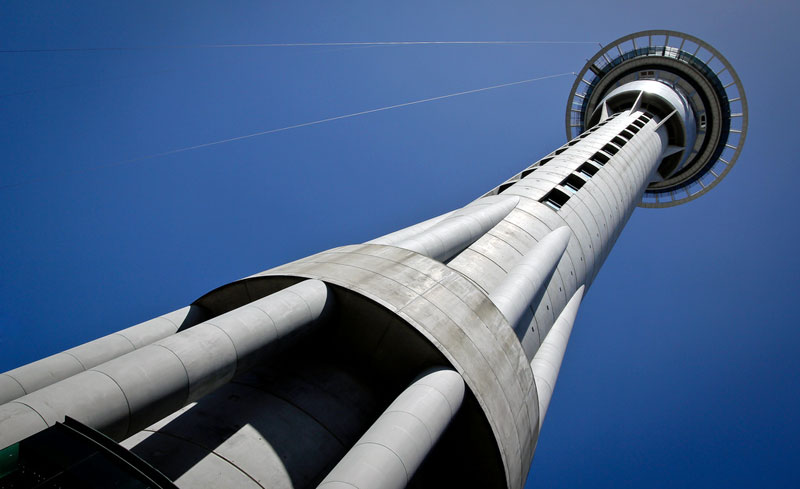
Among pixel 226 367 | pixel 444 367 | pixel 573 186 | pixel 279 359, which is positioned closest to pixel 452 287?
pixel 444 367

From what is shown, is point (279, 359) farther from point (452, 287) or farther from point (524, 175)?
point (524, 175)

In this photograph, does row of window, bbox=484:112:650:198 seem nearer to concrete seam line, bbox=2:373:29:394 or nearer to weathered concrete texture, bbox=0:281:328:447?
weathered concrete texture, bbox=0:281:328:447

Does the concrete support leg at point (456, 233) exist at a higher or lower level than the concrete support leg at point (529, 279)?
higher

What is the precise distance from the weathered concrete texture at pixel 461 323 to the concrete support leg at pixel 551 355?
2.26m

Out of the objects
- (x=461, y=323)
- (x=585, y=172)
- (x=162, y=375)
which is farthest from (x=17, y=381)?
(x=585, y=172)

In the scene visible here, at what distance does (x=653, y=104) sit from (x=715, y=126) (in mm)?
8204

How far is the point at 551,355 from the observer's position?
57.1 feet

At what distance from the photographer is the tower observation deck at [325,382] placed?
25.0ft

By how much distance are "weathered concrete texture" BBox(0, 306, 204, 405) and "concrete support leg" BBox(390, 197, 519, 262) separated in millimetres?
6840

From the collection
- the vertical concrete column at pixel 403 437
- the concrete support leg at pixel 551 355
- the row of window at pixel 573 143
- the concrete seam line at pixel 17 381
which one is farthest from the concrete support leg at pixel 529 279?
the concrete seam line at pixel 17 381

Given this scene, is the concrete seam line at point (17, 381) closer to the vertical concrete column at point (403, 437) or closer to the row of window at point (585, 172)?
the vertical concrete column at point (403, 437)

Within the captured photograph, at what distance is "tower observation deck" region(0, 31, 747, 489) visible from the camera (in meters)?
7.61

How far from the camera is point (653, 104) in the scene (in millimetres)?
44250

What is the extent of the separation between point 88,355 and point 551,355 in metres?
14.5
